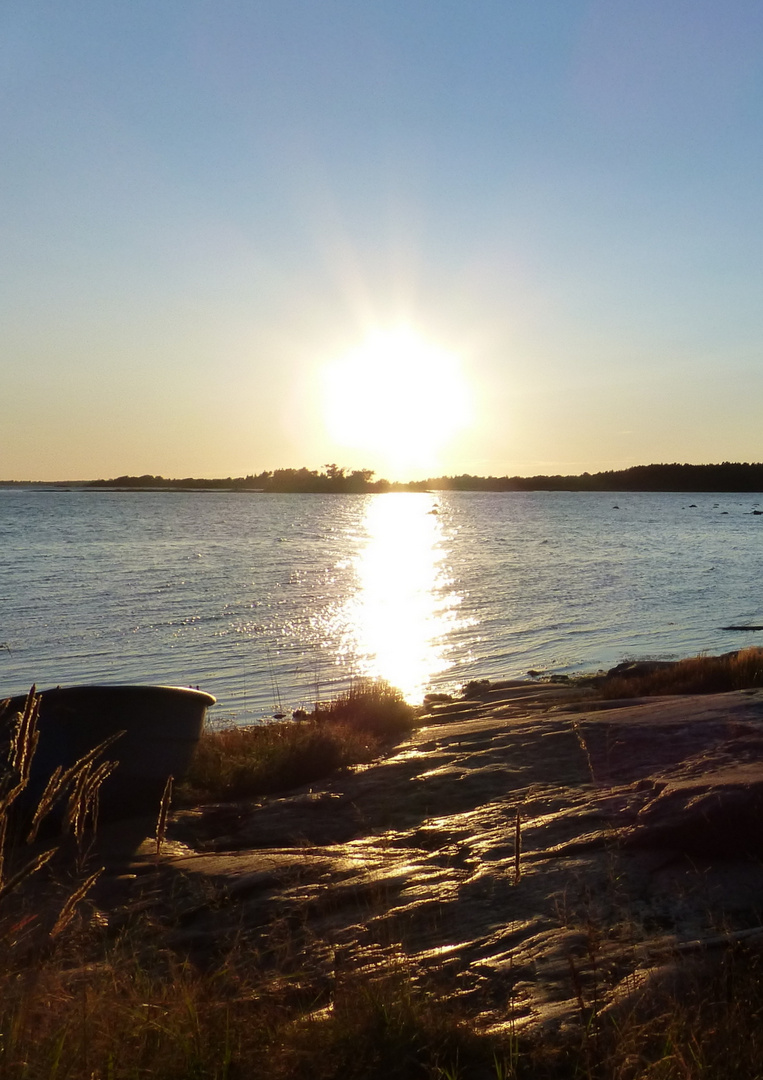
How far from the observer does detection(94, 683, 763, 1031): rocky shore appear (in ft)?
14.0

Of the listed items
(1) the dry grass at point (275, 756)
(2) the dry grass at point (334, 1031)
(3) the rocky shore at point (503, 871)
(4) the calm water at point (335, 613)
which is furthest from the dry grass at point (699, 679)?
(2) the dry grass at point (334, 1031)

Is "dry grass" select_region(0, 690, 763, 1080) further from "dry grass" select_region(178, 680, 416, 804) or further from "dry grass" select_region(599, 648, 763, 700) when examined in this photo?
"dry grass" select_region(599, 648, 763, 700)

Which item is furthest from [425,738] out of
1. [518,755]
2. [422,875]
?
[422,875]

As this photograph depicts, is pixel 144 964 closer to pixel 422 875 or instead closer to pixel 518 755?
pixel 422 875

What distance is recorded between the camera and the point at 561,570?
44.9 metres

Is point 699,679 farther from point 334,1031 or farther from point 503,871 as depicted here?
point 334,1031

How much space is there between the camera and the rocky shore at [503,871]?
428cm

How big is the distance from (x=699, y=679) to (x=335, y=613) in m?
18.5

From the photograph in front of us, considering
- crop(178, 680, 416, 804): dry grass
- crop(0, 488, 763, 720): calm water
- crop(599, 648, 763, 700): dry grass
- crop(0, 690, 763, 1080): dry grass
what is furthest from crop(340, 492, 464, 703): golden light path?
crop(0, 690, 763, 1080): dry grass

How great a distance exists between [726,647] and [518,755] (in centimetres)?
1516

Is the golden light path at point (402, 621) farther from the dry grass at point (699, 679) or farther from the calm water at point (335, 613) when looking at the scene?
the dry grass at point (699, 679)

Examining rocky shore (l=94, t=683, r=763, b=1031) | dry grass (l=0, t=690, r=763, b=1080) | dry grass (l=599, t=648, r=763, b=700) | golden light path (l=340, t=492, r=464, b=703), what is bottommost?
golden light path (l=340, t=492, r=464, b=703)

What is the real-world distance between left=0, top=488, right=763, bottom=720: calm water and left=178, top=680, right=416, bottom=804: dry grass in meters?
4.88

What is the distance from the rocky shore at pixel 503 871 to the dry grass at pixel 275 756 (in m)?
0.59
